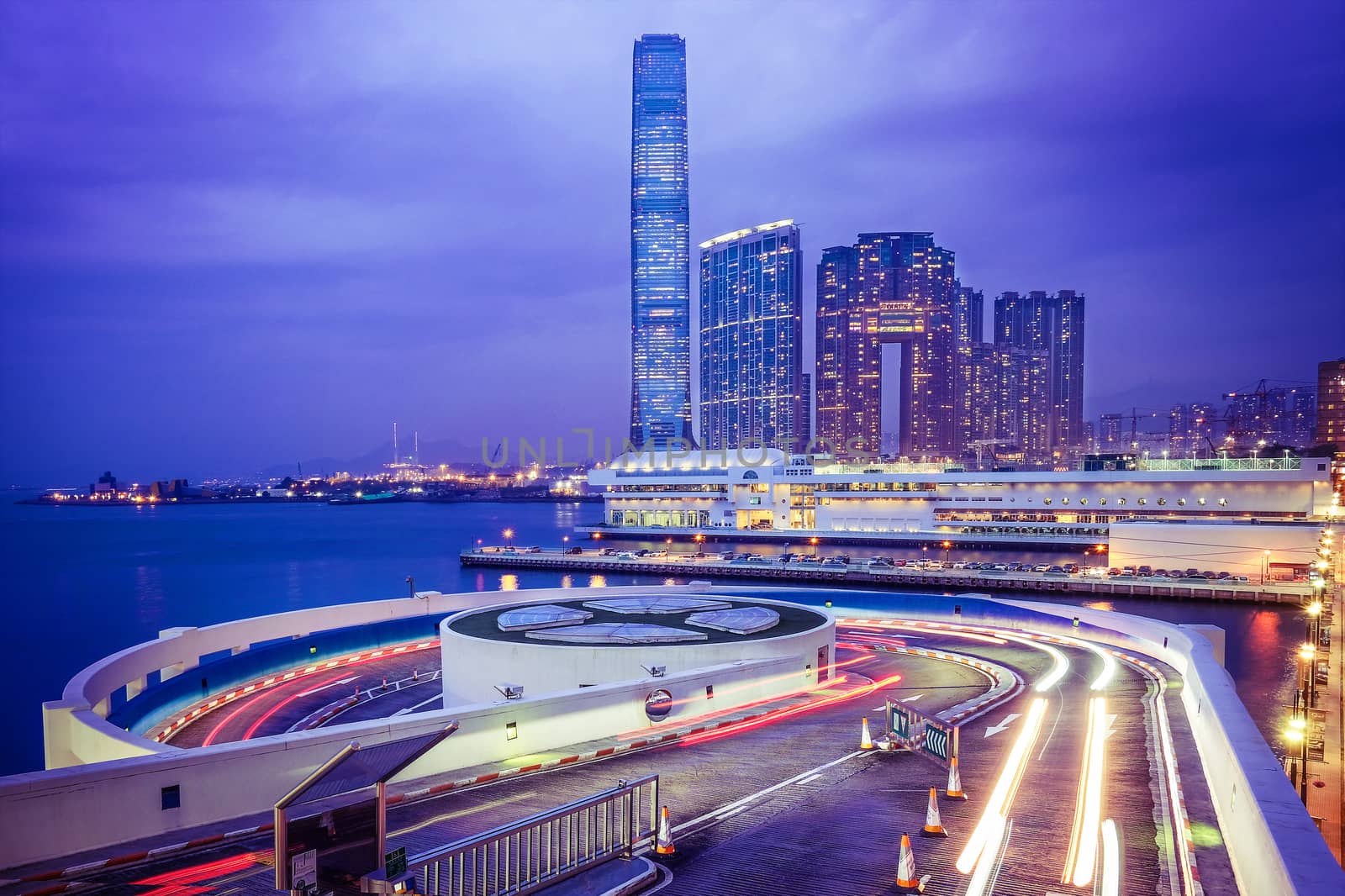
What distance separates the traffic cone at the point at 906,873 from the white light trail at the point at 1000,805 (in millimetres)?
666

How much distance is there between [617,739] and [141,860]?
21.5ft

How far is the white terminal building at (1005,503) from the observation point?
186 ft

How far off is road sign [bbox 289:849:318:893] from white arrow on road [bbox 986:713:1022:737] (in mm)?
10253

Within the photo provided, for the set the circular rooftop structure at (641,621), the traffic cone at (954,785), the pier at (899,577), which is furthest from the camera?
the pier at (899,577)

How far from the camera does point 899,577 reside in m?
58.7

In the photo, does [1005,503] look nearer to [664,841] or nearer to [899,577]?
[899,577]

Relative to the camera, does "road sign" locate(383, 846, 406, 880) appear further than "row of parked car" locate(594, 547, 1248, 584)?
No

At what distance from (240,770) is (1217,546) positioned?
6106cm

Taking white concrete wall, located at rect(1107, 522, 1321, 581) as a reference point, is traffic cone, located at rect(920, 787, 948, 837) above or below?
above

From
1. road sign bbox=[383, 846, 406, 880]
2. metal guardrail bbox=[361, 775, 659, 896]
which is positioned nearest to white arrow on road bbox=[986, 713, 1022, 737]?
metal guardrail bbox=[361, 775, 659, 896]

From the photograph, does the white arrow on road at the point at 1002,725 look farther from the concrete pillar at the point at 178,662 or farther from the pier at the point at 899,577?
the pier at the point at 899,577

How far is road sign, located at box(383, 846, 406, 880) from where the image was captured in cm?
558

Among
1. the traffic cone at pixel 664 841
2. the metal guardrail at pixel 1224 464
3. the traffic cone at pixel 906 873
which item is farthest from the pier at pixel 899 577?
the traffic cone at pixel 664 841

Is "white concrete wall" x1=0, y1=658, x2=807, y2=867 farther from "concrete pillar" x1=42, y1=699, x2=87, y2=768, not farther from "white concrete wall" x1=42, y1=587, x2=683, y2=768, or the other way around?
"concrete pillar" x1=42, y1=699, x2=87, y2=768
